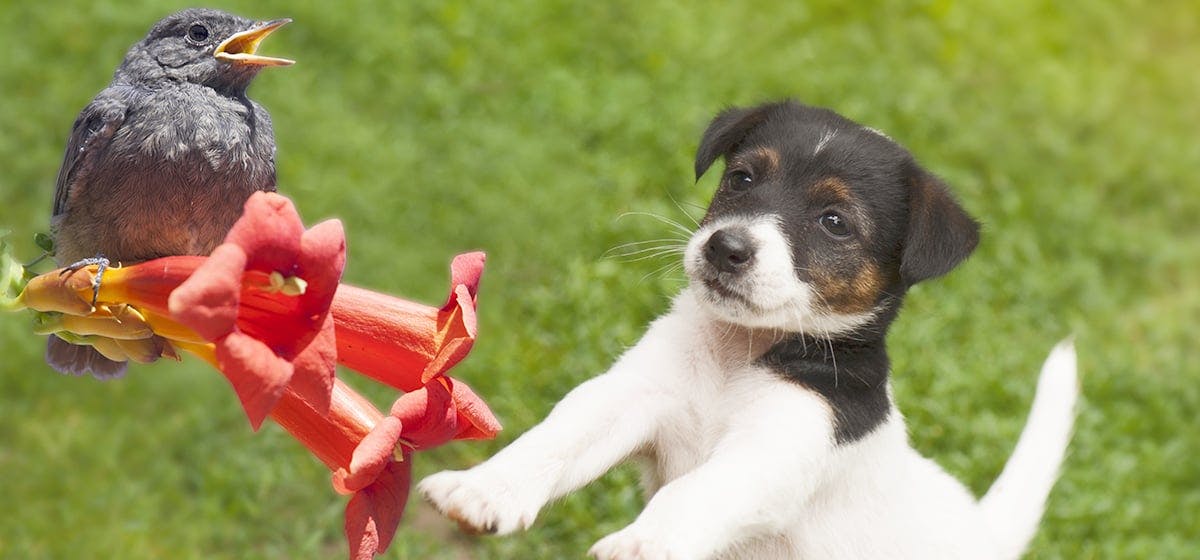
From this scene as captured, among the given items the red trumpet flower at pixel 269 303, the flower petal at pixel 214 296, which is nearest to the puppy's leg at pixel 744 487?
the red trumpet flower at pixel 269 303

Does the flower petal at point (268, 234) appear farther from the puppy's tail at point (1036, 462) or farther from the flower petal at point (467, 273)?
the puppy's tail at point (1036, 462)

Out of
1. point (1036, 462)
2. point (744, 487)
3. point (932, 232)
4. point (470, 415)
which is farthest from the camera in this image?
point (1036, 462)

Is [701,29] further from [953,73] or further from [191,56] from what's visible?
[191,56]

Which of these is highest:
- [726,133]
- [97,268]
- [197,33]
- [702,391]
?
[197,33]

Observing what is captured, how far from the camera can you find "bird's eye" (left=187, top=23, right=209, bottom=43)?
1886 mm

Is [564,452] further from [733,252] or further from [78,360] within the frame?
[78,360]

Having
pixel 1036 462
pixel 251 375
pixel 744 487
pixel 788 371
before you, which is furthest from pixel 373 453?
pixel 1036 462

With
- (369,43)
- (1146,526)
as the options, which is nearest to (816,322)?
(1146,526)

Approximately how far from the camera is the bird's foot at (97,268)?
179 centimetres

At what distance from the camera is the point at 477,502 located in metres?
2.05

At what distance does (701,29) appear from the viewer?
791 cm

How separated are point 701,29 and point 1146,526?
3998 millimetres

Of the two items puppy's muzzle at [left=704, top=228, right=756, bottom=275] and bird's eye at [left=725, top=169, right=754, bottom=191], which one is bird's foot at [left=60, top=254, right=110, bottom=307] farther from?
bird's eye at [left=725, top=169, right=754, bottom=191]

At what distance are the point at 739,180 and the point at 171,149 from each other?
1.32 m
